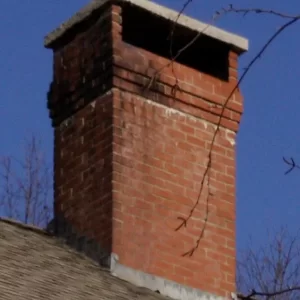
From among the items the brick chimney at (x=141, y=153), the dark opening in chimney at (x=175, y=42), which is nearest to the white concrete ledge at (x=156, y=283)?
the brick chimney at (x=141, y=153)

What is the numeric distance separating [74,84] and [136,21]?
70 cm

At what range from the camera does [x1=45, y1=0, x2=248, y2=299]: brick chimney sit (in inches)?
334

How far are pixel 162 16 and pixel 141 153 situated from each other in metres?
1.20

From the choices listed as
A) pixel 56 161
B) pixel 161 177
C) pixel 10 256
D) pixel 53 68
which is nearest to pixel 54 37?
pixel 53 68

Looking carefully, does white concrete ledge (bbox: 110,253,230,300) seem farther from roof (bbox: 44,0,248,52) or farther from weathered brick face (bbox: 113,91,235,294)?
roof (bbox: 44,0,248,52)

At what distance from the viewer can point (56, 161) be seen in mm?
9281

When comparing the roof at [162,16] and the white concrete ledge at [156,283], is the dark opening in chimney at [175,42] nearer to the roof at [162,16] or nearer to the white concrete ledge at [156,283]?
the roof at [162,16]

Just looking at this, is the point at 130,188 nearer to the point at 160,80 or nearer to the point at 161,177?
the point at 161,177

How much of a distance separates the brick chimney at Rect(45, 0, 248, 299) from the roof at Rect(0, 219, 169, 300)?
20cm

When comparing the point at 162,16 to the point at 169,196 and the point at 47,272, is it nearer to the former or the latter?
the point at 169,196

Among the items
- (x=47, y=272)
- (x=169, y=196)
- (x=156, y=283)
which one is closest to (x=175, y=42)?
(x=169, y=196)

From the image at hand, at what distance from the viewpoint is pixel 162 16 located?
930 cm

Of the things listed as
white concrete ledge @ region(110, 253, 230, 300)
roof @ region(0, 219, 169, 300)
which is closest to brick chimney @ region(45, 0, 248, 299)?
white concrete ledge @ region(110, 253, 230, 300)

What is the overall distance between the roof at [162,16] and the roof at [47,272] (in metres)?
1.75
